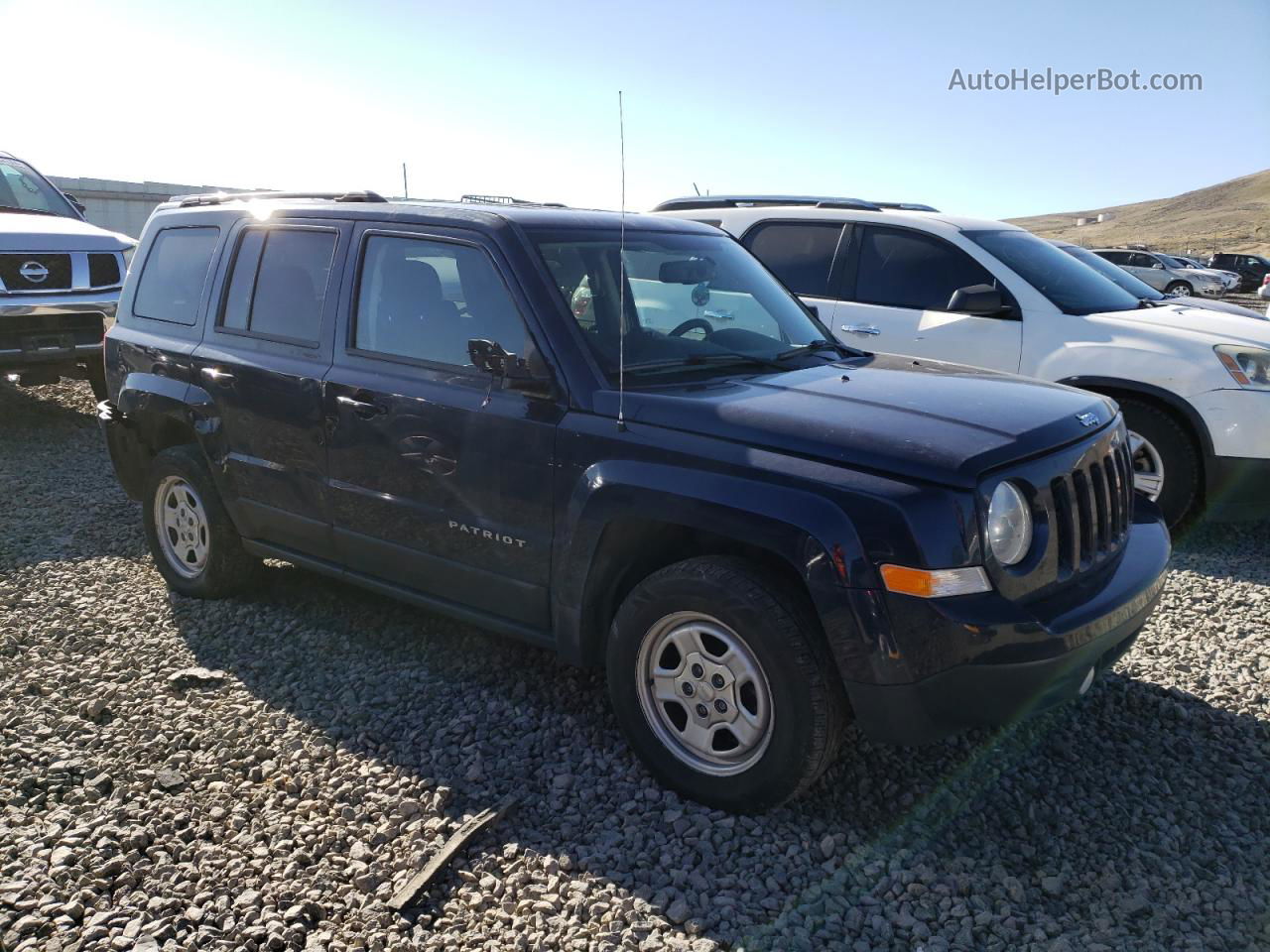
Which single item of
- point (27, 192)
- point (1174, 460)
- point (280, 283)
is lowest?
point (1174, 460)

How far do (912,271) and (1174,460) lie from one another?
203 cm

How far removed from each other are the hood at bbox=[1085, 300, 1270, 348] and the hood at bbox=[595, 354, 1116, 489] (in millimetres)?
2941

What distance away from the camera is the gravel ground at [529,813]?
9.42ft

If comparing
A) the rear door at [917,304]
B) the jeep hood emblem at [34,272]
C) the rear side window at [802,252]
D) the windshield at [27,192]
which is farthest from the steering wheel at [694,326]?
the windshield at [27,192]

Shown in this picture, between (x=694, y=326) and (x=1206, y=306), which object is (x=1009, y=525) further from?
(x=1206, y=306)

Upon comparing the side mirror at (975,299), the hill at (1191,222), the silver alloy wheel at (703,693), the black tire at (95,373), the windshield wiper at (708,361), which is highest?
the hill at (1191,222)

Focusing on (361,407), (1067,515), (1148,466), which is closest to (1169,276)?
(1148,466)

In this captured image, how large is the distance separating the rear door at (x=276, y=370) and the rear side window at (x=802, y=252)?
360 cm

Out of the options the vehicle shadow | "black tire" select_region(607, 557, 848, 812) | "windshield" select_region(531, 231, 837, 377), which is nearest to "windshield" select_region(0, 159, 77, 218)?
the vehicle shadow

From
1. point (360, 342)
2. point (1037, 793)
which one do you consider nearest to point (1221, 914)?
point (1037, 793)

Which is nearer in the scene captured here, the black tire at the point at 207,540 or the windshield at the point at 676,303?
the windshield at the point at 676,303

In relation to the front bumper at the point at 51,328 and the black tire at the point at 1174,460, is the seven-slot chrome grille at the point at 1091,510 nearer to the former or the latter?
the black tire at the point at 1174,460

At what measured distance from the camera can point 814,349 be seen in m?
4.30

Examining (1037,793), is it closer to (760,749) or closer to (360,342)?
(760,749)
